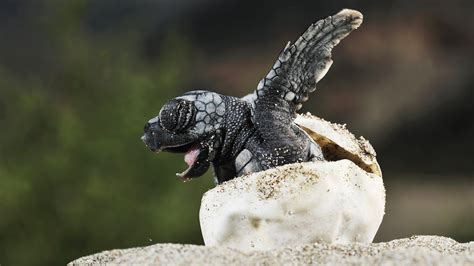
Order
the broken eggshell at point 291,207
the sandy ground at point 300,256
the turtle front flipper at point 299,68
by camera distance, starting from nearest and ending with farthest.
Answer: the sandy ground at point 300,256
the broken eggshell at point 291,207
the turtle front flipper at point 299,68

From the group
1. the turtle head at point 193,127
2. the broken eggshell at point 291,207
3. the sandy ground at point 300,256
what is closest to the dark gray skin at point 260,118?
the turtle head at point 193,127

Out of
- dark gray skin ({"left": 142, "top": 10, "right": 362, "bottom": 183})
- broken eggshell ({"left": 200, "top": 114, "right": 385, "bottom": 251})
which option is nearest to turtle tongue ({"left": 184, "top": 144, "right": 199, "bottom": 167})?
dark gray skin ({"left": 142, "top": 10, "right": 362, "bottom": 183})

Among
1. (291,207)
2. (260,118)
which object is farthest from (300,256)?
(260,118)

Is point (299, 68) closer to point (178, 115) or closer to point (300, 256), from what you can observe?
point (178, 115)

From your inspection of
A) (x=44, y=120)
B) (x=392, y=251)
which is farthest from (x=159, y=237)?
(x=392, y=251)

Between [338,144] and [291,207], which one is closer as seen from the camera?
[291,207]

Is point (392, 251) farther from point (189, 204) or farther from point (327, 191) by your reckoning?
point (189, 204)

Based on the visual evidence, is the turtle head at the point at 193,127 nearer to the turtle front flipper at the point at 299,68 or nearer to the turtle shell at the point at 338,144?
the turtle front flipper at the point at 299,68

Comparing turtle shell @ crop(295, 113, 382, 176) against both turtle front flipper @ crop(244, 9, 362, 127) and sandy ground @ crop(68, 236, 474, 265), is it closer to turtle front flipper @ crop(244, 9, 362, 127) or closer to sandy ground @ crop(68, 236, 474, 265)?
turtle front flipper @ crop(244, 9, 362, 127)
